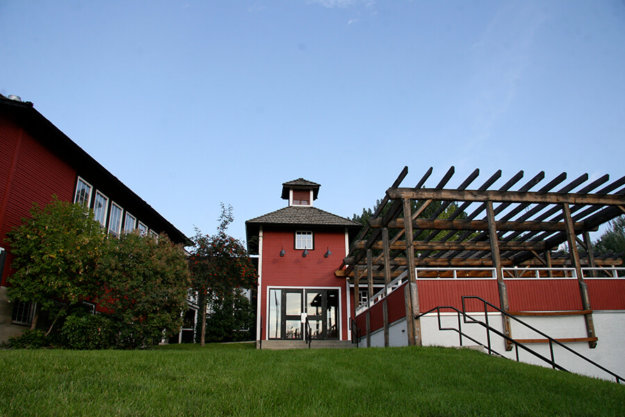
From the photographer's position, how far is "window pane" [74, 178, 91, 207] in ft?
54.1

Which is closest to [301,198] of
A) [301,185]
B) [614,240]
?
[301,185]

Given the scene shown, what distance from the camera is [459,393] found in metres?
6.24

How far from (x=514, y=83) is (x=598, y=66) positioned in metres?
2.08

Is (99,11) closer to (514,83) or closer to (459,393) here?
(514,83)

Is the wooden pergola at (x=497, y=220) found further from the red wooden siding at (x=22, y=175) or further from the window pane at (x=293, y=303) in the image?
the red wooden siding at (x=22, y=175)

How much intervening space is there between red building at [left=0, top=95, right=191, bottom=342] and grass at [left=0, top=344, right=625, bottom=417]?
6430mm

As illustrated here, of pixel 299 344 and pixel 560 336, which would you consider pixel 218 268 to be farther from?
pixel 560 336

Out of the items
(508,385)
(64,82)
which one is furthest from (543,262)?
(64,82)

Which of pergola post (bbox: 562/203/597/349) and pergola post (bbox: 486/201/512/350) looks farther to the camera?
pergola post (bbox: 562/203/597/349)

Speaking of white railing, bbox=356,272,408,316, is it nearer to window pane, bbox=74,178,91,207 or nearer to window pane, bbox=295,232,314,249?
window pane, bbox=295,232,314,249

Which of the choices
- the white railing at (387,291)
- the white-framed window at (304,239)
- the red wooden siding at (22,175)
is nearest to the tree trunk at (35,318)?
the red wooden siding at (22,175)

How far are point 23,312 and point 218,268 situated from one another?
677cm

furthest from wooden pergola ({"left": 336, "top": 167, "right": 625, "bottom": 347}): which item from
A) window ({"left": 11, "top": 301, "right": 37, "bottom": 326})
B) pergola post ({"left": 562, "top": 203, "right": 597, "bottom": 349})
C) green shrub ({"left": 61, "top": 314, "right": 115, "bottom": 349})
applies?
window ({"left": 11, "top": 301, "right": 37, "bottom": 326})

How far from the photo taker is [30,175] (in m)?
13.9
